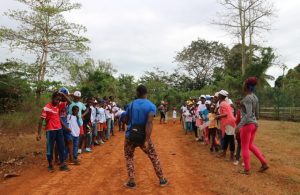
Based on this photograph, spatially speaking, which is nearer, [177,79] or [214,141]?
[214,141]

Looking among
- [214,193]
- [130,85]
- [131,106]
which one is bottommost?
[214,193]

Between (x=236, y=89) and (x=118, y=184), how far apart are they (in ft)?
83.8

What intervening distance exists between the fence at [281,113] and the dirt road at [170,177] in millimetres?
13550

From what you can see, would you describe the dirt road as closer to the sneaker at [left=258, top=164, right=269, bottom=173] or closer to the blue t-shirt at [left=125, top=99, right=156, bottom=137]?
the sneaker at [left=258, top=164, right=269, bottom=173]

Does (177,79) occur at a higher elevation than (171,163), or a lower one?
higher

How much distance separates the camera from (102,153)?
11234 millimetres

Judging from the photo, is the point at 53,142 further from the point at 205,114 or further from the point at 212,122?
the point at 205,114

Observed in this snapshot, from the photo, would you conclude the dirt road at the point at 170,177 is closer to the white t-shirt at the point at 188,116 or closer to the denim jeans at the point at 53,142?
the denim jeans at the point at 53,142

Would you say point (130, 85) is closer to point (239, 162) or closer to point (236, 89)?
point (236, 89)

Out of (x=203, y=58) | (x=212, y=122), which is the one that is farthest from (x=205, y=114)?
(x=203, y=58)

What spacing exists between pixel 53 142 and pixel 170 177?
277cm

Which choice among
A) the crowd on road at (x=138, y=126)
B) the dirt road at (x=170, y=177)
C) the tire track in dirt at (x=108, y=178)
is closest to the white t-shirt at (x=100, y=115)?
the crowd on road at (x=138, y=126)

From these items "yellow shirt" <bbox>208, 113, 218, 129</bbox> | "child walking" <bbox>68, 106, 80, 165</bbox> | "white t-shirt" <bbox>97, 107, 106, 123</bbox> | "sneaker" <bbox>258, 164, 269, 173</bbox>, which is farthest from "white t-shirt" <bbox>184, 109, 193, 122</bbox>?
"sneaker" <bbox>258, 164, 269, 173</bbox>

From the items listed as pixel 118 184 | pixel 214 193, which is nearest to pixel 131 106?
pixel 118 184
